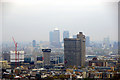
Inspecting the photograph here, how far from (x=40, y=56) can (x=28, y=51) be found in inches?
19.5

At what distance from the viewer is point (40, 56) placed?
10.1 meters

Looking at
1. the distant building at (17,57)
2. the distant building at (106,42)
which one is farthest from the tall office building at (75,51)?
the distant building at (17,57)

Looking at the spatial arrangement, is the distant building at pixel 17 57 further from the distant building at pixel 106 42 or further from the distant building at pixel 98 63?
the distant building at pixel 106 42

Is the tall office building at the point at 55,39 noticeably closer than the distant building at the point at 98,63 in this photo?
No

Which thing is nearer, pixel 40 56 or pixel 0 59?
pixel 0 59

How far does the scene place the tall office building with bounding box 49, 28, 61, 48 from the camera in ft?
32.8

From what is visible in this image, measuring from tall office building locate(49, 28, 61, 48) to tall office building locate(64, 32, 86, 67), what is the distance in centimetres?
27

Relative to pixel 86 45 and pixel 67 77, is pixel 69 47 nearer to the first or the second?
pixel 86 45

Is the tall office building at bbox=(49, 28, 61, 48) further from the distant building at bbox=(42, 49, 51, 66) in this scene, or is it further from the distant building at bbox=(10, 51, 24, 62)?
the distant building at bbox=(10, 51, 24, 62)

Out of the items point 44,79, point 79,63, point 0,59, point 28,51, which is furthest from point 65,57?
point 44,79

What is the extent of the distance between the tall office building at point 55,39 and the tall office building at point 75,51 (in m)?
0.27

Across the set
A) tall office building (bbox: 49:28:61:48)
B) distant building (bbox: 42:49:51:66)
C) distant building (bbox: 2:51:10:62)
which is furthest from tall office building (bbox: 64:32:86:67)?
distant building (bbox: 2:51:10:62)

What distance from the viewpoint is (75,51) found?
10117 mm

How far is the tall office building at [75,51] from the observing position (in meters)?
9.50
